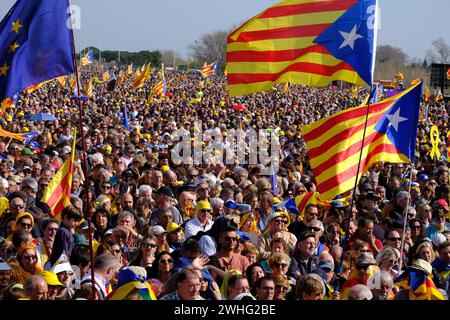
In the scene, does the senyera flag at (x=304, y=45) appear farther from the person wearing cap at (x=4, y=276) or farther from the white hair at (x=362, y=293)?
the person wearing cap at (x=4, y=276)

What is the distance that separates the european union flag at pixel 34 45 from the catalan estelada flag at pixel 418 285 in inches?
116

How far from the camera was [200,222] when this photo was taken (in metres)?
8.63

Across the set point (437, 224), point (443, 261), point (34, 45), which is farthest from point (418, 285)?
point (437, 224)

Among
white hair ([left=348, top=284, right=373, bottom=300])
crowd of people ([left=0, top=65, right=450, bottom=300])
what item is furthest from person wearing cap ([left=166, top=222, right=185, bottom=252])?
white hair ([left=348, top=284, right=373, bottom=300])

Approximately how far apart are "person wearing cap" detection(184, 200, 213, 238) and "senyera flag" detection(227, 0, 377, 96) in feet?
4.11

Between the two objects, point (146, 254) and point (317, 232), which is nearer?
point (146, 254)

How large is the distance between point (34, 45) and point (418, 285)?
132 inches

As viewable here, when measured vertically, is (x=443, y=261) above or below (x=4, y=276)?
below

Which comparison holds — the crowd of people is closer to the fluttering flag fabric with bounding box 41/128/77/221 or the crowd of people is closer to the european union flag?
the fluttering flag fabric with bounding box 41/128/77/221

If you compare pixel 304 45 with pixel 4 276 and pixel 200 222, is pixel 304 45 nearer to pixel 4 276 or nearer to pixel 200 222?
pixel 200 222

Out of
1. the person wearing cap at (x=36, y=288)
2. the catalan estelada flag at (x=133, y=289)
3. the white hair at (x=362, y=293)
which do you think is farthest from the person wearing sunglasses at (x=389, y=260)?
the person wearing cap at (x=36, y=288)

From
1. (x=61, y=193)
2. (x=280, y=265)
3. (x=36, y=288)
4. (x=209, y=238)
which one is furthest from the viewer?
(x=61, y=193)

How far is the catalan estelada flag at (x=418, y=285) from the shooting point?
5.97 metres

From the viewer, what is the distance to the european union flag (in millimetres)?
6363
